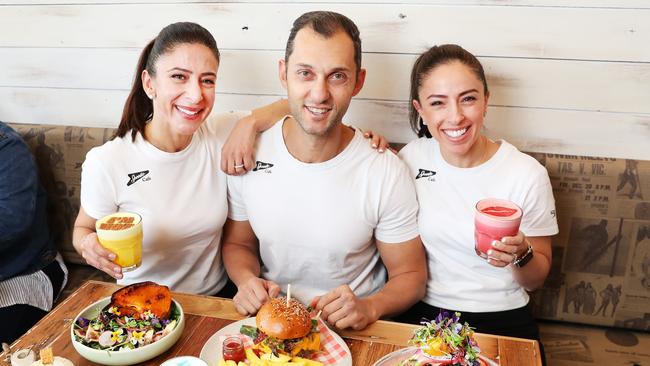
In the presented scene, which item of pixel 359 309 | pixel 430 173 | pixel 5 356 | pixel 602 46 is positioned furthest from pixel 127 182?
pixel 602 46

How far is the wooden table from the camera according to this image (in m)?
1.52

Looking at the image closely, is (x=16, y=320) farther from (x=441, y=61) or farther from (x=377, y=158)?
(x=441, y=61)

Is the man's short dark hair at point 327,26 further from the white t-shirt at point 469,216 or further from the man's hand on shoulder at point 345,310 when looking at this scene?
the man's hand on shoulder at point 345,310

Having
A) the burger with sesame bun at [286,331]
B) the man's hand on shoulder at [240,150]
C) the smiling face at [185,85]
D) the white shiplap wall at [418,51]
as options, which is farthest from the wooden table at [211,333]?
the white shiplap wall at [418,51]

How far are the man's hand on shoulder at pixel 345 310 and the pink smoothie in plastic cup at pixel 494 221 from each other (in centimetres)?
38

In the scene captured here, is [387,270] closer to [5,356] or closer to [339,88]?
[339,88]

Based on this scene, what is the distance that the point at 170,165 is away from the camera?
2.04 metres

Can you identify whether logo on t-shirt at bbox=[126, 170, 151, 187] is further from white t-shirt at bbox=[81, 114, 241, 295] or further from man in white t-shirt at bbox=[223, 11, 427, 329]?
man in white t-shirt at bbox=[223, 11, 427, 329]

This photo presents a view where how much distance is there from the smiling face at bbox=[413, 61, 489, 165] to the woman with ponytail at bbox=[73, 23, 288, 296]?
0.59m

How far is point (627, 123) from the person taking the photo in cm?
225

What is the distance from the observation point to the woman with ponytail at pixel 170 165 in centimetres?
194

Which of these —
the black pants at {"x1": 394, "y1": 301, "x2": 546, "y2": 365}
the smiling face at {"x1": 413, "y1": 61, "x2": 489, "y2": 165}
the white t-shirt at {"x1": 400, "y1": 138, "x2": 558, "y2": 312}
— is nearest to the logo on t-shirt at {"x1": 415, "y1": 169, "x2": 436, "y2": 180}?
the white t-shirt at {"x1": 400, "y1": 138, "x2": 558, "y2": 312}

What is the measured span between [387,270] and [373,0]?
1.08 metres

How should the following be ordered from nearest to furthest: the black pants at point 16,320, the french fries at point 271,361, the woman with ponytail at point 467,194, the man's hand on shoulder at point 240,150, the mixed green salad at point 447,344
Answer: the mixed green salad at point 447,344 → the french fries at point 271,361 → the woman with ponytail at point 467,194 → the man's hand on shoulder at point 240,150 → the black pants at point 16,320
